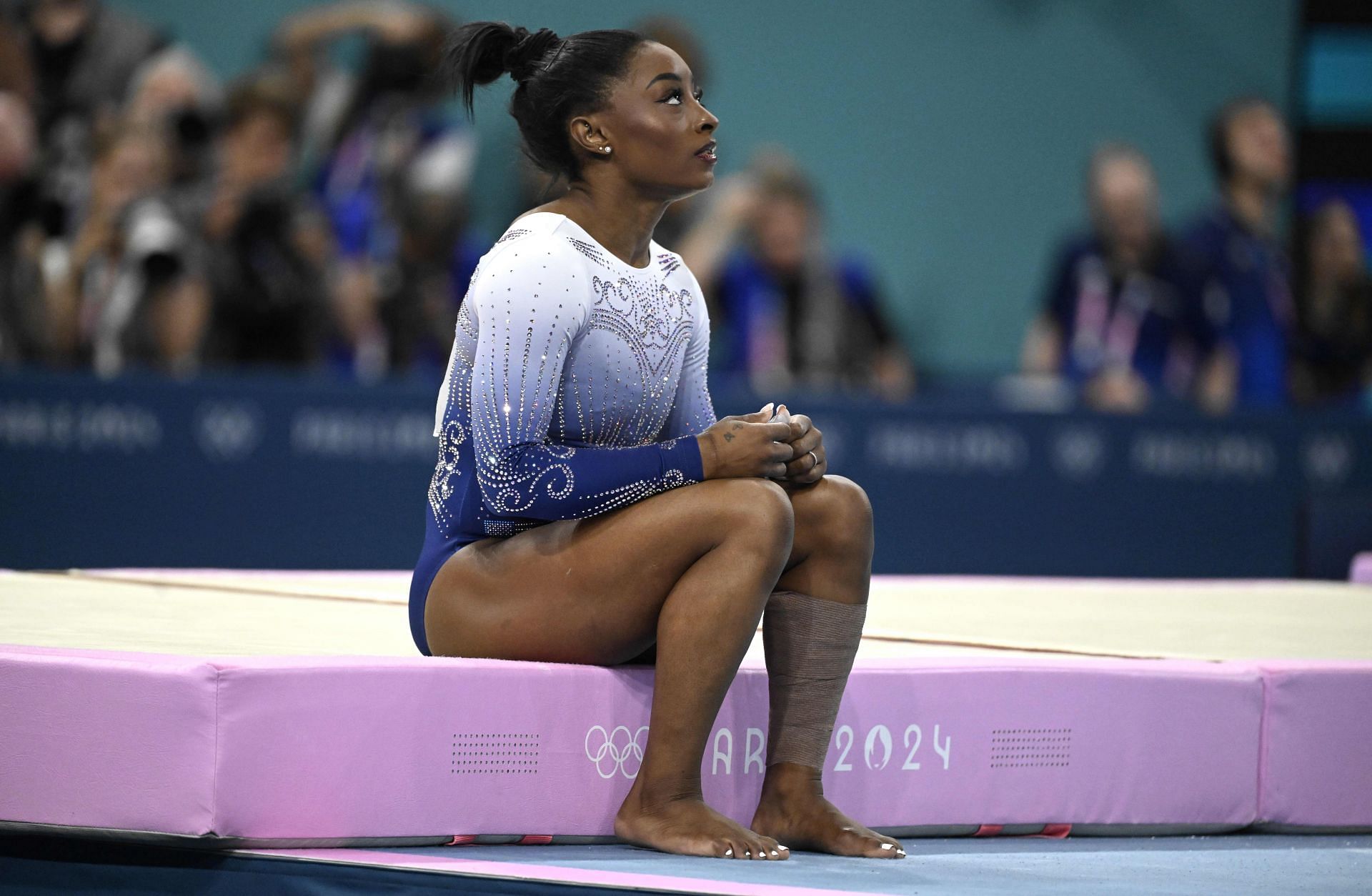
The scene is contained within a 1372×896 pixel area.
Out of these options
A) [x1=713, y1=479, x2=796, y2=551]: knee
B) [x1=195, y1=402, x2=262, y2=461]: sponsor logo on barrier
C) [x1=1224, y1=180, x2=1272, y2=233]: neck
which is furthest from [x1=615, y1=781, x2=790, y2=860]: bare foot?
[x1=1224, y1=180, x2=1272, y2=233]: neck

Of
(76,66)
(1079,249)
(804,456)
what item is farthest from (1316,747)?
(76,66)

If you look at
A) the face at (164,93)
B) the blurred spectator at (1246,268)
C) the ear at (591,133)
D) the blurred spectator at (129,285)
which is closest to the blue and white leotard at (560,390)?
the ear at (591,133)

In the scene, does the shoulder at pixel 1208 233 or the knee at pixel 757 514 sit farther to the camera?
the shoulder at pixel 1208 233

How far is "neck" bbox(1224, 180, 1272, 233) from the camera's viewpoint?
6.68 meters

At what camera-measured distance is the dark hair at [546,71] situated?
240 cm

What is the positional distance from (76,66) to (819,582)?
4.46 metres

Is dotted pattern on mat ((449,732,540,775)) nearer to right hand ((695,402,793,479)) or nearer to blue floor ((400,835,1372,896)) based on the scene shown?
blue floor ((400,835,1372,896))

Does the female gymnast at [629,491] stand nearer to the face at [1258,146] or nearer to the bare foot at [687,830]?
the bare foot at [687,830]

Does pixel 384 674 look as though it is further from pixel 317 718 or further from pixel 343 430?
pixel 343 430

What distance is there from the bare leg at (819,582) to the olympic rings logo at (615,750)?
17 centimetres

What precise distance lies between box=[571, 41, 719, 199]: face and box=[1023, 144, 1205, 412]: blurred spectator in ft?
13.5

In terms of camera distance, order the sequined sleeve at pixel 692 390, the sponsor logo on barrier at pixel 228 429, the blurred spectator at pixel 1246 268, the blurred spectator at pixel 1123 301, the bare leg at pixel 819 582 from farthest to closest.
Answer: the blurred spectator at pixel 1246 268, the blurred spectator at pixel 1123 301, the sponsor logo on barrier at pixel 228 429, the sequined sleeve at pixel 692 390, the bare leg at pixel 819 582

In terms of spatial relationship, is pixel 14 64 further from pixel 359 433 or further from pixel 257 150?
pixel 359 433

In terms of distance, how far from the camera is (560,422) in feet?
7.80
